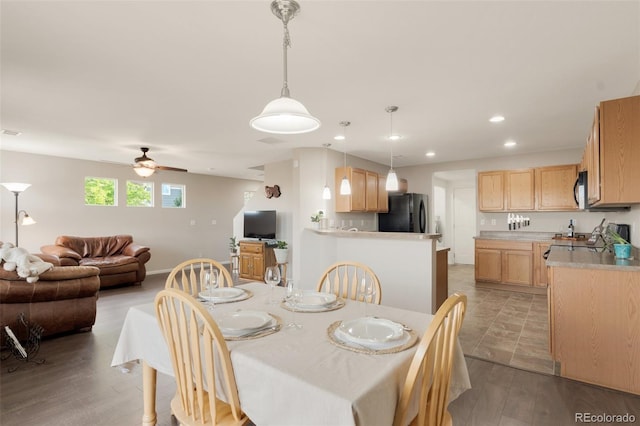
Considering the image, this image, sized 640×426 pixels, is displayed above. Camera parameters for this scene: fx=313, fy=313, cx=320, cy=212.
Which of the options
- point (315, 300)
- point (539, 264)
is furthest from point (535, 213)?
point (315, 300)

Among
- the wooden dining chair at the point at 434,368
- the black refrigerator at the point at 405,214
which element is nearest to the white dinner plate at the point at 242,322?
the wooden dining chair at the point at 434,368

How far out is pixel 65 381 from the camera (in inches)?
97.2

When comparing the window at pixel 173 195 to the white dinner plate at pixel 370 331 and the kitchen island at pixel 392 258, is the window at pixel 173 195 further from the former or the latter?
the white dinner plate at pixel 370 331

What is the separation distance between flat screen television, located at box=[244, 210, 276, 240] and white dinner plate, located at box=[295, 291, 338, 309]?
4542 millimetres

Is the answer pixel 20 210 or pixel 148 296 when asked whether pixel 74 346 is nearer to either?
pixel 148 296

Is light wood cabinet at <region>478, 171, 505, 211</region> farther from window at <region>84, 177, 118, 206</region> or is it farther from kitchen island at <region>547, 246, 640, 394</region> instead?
window at <region>84, 177, 118, 206</region>

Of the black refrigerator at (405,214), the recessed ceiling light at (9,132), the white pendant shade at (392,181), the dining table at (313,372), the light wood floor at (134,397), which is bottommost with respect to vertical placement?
the light wood floor at (134,397)

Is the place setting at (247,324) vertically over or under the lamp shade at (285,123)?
under

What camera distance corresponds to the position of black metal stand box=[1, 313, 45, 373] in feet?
9.20

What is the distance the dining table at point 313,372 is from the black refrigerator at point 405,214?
4802 mm

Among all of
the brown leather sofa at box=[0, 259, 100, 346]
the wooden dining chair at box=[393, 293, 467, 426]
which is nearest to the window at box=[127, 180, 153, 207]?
the brown leather sofa at box=[0, 259, 100, 346]

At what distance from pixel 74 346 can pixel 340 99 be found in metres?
3.63

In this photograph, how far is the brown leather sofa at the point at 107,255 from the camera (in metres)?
5.39

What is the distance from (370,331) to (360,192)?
4.24m
